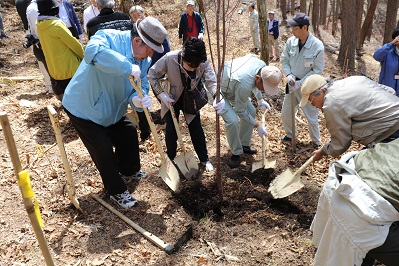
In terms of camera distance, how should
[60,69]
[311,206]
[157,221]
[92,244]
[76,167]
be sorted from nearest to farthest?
[92,244] → [157,221] → [311,206] → [76,167] → [60,69]

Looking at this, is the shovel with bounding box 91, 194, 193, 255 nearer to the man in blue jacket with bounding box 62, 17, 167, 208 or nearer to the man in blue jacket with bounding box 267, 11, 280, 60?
the man in blue jacket with bounding box 62, 17, 167, 208

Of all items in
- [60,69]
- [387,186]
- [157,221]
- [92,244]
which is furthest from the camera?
[60,69]

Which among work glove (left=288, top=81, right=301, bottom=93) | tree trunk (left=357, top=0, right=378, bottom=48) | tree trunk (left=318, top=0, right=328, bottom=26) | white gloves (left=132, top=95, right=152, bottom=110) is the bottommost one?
tree trunk (left=318, top=0, right=328, bottom=26)

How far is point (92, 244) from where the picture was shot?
338cm

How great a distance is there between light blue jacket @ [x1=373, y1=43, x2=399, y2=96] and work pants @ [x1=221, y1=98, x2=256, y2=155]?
7.58ft

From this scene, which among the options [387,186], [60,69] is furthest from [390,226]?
[60,69]

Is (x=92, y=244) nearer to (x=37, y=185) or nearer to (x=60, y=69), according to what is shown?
(x=37, y=185)

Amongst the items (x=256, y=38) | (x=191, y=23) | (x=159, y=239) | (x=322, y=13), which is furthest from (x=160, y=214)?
(x=322, y=13)

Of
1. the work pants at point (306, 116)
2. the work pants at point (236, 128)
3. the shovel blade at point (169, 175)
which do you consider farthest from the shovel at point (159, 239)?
the work pants at point (306, 116)

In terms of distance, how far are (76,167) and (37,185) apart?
563 millimetres

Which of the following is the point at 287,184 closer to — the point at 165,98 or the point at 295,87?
the point at 295,87

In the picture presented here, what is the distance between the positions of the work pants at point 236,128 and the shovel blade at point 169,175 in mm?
1024

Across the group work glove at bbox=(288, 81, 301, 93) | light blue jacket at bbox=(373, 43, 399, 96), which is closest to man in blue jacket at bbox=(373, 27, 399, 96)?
light blue jacket at bbox=(373, 43, 399, 96)

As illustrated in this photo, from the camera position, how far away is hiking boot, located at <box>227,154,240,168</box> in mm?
4965
